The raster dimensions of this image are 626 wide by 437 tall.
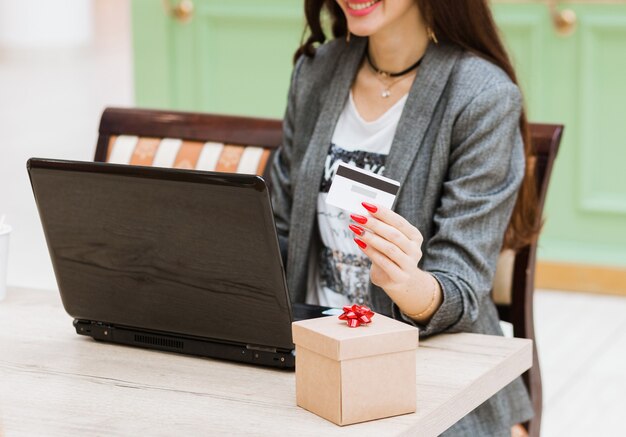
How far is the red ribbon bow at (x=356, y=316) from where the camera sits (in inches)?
51.2

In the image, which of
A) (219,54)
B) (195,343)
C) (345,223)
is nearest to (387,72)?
(345,223)

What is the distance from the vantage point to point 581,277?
166 inches

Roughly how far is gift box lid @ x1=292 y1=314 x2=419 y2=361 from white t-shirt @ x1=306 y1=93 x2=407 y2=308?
1.99 ft

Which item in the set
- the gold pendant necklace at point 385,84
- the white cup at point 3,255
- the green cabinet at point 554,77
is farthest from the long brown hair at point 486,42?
the green cabinet at point 554,77

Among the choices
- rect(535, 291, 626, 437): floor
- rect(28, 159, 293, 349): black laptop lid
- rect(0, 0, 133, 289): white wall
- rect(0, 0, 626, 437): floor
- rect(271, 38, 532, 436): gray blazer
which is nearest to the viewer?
rect(28, 159, 293, 349): black laptop lid

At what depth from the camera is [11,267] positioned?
4422mm

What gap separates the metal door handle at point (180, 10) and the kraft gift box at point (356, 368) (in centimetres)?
342

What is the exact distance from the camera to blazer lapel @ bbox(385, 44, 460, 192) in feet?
6.08

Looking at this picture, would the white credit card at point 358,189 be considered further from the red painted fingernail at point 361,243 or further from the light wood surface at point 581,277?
the light wood surface at point 581,277

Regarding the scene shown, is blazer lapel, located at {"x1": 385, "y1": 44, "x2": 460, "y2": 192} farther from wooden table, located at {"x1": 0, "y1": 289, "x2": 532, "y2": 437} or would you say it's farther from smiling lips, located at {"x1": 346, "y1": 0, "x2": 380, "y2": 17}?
wooden table, located at {"x1": 0, "y1": 289, "x2": 532, "y2": 437}

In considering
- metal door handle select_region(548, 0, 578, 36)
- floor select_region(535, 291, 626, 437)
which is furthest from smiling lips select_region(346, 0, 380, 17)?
metal door handle select_region(548, 0, 578, 36)

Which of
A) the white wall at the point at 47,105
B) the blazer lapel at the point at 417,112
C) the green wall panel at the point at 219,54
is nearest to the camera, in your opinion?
the blazer lapel at the point at 417,112

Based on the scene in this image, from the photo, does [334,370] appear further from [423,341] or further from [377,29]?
[377,29]

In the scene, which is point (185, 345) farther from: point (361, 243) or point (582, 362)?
point (582, 362)
